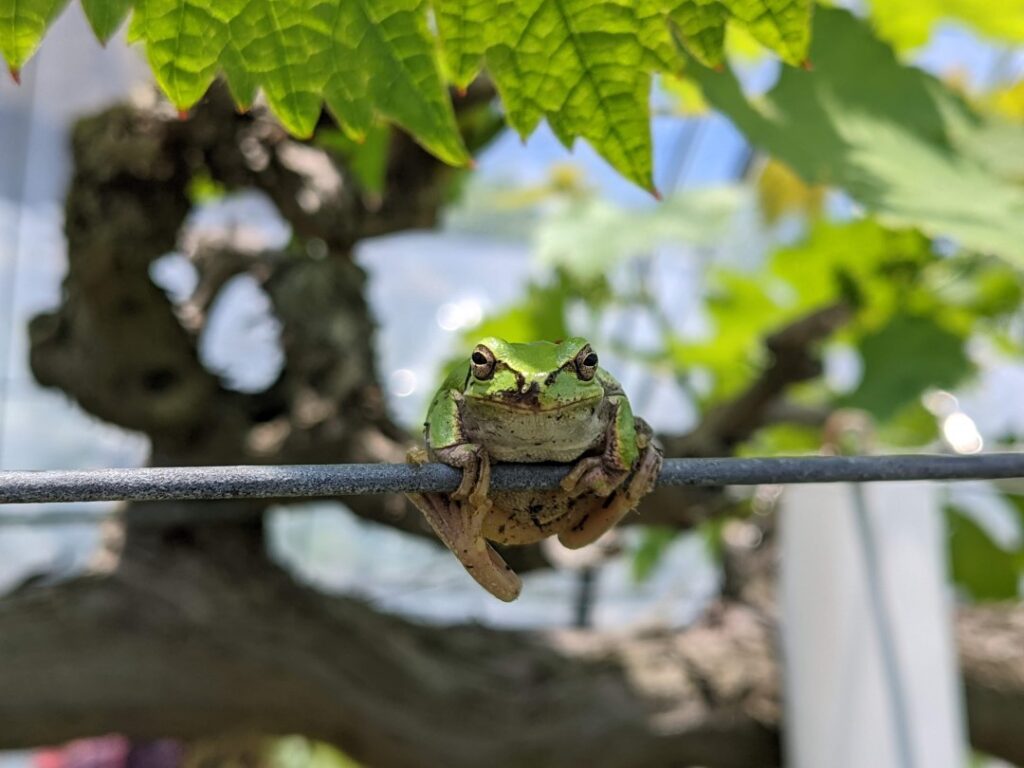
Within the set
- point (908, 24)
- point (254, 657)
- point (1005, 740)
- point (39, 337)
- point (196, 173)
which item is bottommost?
point (1005, 740)

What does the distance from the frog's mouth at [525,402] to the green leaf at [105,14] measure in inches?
9.0

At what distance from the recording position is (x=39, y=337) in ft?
3.83

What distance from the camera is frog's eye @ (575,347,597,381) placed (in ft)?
1.38

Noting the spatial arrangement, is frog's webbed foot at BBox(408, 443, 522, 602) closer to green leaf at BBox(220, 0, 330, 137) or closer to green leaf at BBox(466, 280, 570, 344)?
green leaf at BBox(220, 0, 330, 137)

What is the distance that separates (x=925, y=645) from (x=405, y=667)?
74 cm

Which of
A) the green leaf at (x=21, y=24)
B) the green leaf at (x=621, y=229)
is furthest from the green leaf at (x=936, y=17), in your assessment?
the green leaf at (x=21, y=24)

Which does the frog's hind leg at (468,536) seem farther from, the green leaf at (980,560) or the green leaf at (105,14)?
the green leaf at (980,560)

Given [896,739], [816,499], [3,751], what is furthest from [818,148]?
[3,751]

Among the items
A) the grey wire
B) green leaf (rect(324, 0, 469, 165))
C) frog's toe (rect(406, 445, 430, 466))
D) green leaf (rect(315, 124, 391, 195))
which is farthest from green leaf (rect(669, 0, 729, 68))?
the grey wire

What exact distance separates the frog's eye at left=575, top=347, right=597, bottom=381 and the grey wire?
86cm

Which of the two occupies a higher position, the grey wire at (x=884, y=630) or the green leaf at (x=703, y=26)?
the green leaf at (x=703, y=26)

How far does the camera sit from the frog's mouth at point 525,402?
40 cm

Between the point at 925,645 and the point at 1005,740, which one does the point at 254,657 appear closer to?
the point at 925,645

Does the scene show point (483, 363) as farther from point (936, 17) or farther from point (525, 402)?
point (936, 17)
